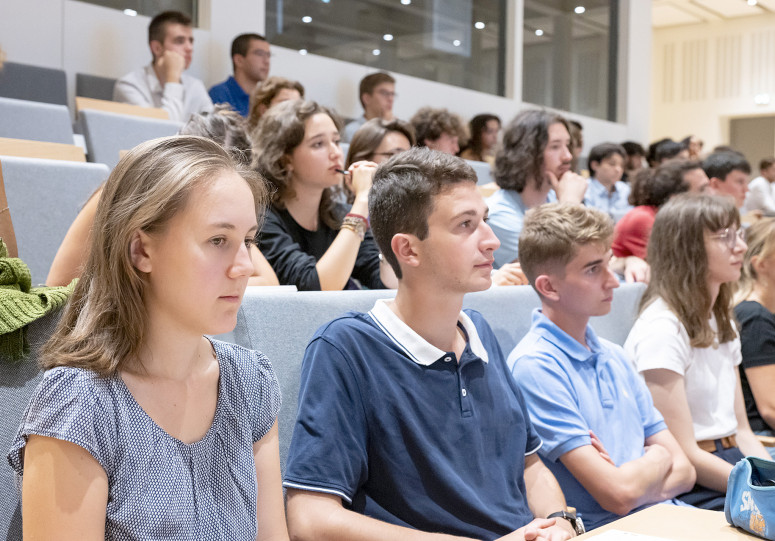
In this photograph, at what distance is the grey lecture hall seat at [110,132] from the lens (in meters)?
2.99

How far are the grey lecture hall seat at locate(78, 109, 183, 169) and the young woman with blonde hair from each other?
82.3 inches

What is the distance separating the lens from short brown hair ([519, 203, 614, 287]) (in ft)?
5.90

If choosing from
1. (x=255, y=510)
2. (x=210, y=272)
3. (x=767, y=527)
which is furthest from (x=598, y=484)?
(x=210, y=272)

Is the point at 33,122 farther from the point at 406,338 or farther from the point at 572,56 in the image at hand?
the point at 572,56

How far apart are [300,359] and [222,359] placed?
33 centimetres

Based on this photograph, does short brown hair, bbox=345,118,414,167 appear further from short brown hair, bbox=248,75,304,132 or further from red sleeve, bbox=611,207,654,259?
red sleeve, bbox=611,207,654,259

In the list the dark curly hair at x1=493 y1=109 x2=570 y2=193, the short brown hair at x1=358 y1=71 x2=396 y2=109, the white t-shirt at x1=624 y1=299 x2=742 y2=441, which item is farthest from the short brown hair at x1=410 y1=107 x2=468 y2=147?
the white t-shirt at x1=624 y1=299 x2=742 y2=441

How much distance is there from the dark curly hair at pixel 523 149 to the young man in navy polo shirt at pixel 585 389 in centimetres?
110

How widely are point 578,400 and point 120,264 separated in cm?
104

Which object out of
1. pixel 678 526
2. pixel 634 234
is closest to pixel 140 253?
pixel 678 526

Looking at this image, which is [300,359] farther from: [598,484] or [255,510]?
[598,484]

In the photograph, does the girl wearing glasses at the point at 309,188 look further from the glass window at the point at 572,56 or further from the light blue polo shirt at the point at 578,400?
the glass window at the point at 572,56

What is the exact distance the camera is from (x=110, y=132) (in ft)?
9.92

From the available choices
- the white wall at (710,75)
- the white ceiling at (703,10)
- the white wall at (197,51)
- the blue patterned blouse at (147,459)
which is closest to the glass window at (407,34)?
the white wall at (197,51)
